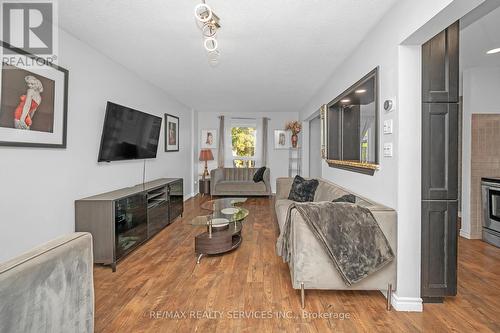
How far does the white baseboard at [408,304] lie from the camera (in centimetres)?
203

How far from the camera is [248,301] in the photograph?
215cm

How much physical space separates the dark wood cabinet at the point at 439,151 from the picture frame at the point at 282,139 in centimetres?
600

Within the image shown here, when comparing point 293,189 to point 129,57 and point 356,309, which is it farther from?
point 129,57

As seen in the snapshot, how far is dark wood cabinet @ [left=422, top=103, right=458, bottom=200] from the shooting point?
2.04 meters

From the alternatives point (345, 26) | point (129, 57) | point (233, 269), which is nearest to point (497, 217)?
point (345, 26)

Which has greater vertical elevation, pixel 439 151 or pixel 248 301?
pixel 439 151

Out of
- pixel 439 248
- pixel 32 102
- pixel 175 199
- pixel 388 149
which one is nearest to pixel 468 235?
pixel 439 248

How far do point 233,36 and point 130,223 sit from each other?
2477 mm

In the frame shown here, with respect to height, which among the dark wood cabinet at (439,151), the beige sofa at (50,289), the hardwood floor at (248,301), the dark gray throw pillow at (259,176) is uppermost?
the dark wood cabinet at (439,151)

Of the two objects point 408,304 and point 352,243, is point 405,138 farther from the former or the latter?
point 408,304

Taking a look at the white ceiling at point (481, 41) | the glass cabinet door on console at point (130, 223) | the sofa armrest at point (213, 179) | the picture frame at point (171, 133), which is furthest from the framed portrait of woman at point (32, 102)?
the sofa armrest at point (213, 179)

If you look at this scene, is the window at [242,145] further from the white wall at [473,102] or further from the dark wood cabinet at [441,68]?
the dark wood cabinet at [441,68]

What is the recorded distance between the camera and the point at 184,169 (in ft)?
21.7

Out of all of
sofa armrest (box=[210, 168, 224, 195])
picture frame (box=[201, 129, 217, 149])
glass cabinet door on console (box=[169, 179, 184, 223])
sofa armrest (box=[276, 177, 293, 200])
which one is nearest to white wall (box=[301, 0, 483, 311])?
sofa armrest (box=[276, 177, 293, 200])
